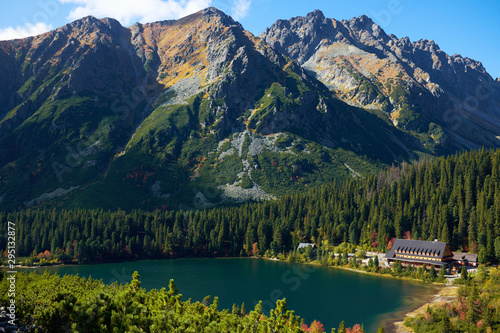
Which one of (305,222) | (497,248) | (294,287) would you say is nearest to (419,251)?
(497,248)

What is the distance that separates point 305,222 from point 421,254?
5411cm

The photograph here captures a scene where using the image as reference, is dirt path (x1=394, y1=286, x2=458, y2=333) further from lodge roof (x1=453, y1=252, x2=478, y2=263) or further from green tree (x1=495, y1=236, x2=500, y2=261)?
green tree (x1=495, y1=236, x2=500, y2=261)

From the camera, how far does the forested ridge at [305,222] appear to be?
132 meters

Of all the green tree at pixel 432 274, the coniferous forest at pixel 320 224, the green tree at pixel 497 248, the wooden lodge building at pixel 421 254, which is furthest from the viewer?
the coniferous forest at pixel 320 224

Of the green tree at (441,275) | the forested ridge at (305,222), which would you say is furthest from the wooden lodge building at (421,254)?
the forested ridge at (305,222)

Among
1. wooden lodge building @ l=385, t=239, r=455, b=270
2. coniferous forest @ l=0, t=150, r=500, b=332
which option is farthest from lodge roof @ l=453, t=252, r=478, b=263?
coniferous forest @ l=0, t=150, r=500, b=332

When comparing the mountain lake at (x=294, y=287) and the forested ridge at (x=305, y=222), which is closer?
the mountain lake at (x=294, y=287)

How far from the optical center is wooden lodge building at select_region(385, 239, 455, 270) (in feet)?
355

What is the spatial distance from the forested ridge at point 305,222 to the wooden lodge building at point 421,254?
10.2 metres

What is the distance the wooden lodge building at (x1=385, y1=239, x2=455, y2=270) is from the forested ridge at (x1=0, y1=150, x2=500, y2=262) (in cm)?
1023

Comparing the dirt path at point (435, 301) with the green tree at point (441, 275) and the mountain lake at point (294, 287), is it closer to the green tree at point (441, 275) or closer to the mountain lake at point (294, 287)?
the mountain lake at point (294, 287)

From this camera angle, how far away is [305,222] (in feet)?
522

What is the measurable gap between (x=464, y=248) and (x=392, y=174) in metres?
60.4

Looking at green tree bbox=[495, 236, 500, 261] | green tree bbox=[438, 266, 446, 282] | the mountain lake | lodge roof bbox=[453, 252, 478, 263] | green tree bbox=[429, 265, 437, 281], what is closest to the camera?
the mountain lake
